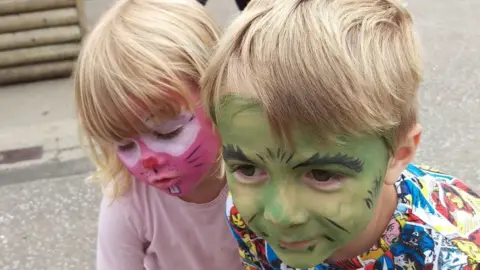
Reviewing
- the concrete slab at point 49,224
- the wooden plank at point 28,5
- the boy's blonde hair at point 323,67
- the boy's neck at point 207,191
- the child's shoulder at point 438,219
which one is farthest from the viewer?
the wooden plank at point 28,5

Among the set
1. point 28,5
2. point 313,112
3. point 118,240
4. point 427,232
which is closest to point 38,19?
point 28,5

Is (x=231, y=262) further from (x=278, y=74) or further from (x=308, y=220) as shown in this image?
(x=278, y=74)

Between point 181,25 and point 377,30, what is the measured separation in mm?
689

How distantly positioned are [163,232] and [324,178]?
3.11ft

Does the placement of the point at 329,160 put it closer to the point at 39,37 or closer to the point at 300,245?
the point at 300,245

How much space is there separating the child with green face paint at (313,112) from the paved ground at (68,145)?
2023 mm

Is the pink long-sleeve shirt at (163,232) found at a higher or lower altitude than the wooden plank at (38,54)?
higher

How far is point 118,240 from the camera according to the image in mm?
2184

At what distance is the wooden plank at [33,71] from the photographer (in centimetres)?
495

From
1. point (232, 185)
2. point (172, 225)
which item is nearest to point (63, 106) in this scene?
point (172, 225)

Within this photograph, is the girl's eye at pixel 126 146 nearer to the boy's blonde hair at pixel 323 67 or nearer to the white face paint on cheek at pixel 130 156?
the white face paint on cheek at pixel 130 156

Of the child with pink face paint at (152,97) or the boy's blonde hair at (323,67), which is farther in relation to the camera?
the child with pink face paint at (152,97)

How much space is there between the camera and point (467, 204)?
1733 millimetres

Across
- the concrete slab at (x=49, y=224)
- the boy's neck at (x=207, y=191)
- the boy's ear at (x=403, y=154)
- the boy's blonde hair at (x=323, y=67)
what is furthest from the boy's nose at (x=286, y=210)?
the concrete slab at (x=49, y=224)
